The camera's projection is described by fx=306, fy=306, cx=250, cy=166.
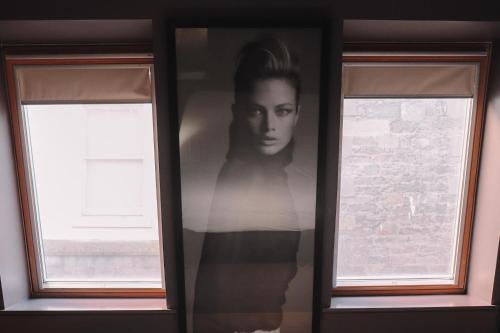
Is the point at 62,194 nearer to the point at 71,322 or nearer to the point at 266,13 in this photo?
the point at 71,322

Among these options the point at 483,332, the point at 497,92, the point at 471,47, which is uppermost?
the point at 471,47

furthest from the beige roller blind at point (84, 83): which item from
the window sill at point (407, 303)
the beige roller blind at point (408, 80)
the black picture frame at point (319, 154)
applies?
the window sill at point (407, 303)

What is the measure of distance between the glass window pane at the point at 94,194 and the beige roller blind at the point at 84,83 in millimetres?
62

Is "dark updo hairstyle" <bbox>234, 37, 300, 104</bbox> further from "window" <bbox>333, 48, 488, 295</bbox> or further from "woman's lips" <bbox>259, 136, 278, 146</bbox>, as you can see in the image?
"window" <bbox>333, 48, 488, 295</bbox>

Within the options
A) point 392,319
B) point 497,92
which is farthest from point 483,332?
point 497,92

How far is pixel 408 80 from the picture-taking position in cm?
A: 151

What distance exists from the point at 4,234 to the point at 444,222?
225 cm

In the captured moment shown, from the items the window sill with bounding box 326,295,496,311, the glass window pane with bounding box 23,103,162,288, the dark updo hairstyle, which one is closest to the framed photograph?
the dark updo hairstyle

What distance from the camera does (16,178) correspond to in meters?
1.57

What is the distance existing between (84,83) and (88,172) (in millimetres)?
450

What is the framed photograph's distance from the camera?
4.26 feet

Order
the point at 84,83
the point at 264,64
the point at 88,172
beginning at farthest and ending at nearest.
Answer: the point at 88,172
the point at 84,83
the point at 264,64

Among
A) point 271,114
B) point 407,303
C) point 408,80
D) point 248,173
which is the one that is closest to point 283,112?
point 271,114

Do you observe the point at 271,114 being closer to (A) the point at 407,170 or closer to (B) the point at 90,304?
(A) the point at 407,170
